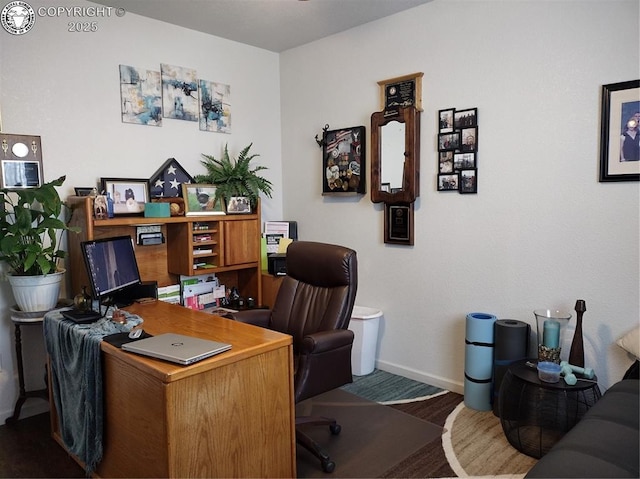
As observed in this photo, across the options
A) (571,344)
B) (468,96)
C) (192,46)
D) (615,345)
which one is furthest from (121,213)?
(615,345)

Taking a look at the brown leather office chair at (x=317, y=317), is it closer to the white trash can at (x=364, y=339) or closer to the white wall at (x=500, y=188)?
the white trash can at (x=364, y=339)

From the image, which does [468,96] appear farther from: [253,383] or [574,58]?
[253,383]

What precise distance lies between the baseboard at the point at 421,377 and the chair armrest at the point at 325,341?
120 cm

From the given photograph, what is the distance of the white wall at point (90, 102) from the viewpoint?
9.25ft

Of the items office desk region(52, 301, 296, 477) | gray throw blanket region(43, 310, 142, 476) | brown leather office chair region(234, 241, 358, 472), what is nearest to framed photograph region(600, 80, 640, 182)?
brown leather office chair region(234, 241, 358, 472)

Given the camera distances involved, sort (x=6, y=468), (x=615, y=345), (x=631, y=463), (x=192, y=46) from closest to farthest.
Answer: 1. (x=631, y=463)
2. (x=6, y=468)
3. (x=615, y=345)
4. (x=192, y=46)

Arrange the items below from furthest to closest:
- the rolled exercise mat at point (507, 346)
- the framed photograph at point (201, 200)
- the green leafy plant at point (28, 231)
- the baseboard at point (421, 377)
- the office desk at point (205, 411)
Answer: the framed photograph at point (201, 200) < the baseboard at point (421, 377) < the rolled exercise mat at point (507, 346) < the green leafy plant at point (28, 231) < the office desk at point (205, 411)

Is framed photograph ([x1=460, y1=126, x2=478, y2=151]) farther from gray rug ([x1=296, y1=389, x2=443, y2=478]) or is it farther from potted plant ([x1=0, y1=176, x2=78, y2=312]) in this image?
potted plant ([x1=0, y1=176, x2=78, y2=312])

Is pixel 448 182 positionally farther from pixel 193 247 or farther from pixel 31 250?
pixel 31 250

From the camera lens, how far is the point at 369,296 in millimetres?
3697

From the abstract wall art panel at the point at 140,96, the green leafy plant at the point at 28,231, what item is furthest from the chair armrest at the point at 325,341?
the abstract wall art panel at the point at 140,96

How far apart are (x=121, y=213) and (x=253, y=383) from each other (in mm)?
1753

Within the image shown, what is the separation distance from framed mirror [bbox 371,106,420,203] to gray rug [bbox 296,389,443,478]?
4.75ft

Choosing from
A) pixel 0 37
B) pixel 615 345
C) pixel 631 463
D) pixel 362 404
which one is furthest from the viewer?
pixel 362 404
